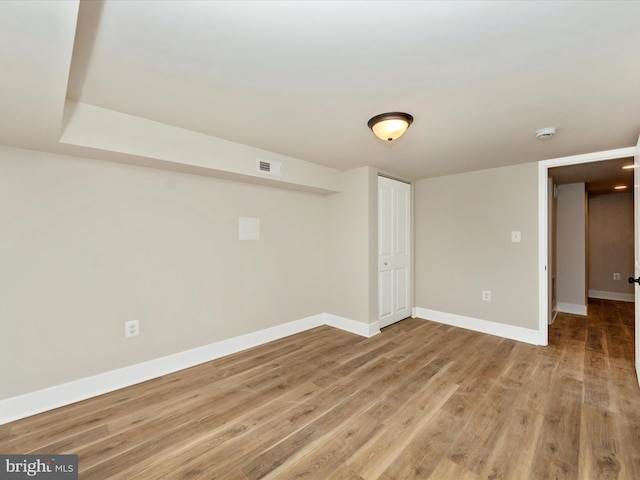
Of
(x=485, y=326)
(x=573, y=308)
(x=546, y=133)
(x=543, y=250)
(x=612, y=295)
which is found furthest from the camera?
(x=612, y=295)

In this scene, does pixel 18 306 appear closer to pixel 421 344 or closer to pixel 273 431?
pixel 273 431

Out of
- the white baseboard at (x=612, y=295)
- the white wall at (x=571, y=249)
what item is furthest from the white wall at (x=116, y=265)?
the white baseboard at (x=612, y=295)

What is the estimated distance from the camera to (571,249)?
15.3 feet

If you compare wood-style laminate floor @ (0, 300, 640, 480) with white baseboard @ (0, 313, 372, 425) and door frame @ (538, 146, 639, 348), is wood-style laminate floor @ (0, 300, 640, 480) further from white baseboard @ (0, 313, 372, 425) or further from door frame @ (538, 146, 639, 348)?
door frame @ (538, 146, 639, 348)

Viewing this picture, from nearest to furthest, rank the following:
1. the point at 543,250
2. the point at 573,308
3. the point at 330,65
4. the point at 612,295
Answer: the point at 330,65 < the point at 543,250 < the point at 573,308 < the point at 612,295

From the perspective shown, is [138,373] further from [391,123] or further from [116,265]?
[391,123]

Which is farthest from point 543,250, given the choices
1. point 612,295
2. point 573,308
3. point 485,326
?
point 612,295

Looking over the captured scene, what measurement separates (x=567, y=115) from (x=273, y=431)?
3.08 metres

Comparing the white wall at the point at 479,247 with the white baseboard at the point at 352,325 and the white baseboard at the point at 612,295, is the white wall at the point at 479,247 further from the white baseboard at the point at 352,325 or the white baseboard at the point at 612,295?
the white baseboard at the point at 612,295

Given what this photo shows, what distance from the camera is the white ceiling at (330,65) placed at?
1.17 metres

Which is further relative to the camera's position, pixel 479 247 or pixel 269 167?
pixel 479 247

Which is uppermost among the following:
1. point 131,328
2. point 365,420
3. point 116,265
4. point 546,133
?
point 546,133

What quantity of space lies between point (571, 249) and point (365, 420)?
475cm

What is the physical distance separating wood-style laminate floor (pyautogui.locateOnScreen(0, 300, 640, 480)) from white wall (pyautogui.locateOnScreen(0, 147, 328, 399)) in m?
0.37
